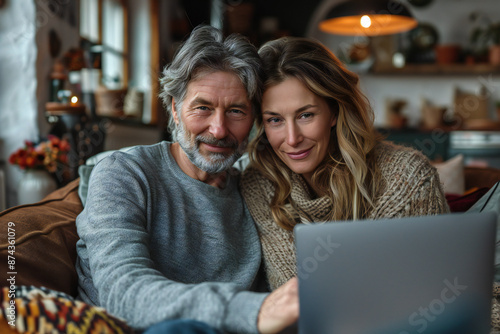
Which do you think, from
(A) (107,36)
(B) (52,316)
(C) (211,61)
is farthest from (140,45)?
(B) (52,316)

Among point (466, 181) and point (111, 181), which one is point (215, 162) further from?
point (466, 181)

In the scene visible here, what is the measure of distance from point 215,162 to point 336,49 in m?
4.96

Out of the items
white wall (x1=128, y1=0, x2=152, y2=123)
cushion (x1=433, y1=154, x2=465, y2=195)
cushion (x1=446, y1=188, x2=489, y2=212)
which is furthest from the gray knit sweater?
white wall (x1=128, y1=0, x2=152, y2=123)

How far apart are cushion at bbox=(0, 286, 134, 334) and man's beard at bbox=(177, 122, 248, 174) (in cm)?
62

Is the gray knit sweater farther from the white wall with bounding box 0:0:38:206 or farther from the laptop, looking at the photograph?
the white wall with bounding box 0:0:38:206

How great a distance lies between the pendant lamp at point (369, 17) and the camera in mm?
2623

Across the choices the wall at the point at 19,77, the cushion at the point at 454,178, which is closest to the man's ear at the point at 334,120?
the cushion at the point at 454,178

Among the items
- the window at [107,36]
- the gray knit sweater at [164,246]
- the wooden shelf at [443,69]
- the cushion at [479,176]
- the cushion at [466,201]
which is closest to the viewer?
the gray knit sweater at [164,246]

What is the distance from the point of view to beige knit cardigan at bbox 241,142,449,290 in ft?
4.86

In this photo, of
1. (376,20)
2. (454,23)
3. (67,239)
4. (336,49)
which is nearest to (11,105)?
(67,239)

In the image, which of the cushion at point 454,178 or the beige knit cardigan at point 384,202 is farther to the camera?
the cushion at point 454,178

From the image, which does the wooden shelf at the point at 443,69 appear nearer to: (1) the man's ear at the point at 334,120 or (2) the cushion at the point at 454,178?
(2) the cushion at the point at 454,178

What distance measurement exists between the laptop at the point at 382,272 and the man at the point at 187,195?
37cm

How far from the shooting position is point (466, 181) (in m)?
2.28
